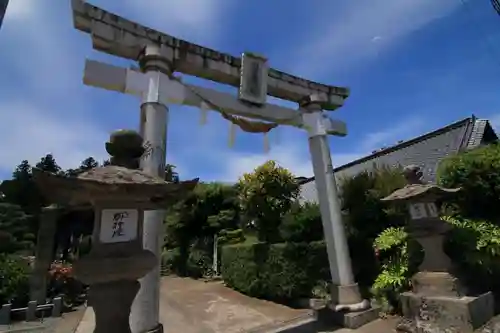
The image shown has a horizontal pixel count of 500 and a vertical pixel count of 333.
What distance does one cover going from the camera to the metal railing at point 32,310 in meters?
7.61

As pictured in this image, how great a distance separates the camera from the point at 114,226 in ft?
10.5

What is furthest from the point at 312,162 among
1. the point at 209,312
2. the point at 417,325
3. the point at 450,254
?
the point at 209,312

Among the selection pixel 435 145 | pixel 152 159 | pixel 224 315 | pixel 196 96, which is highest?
pixel 435 145

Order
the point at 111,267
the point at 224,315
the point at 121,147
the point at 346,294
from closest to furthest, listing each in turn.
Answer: the point at 111,267 → the point at 121,147 → the point at 346,294 → the point at 224,315

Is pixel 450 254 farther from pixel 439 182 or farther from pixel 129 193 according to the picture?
pixel 129 193

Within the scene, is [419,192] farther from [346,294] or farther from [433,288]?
[346,294]

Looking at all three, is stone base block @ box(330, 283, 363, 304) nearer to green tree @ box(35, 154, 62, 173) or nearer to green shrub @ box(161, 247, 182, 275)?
green shrub @ box(161, 247, 182, 275)

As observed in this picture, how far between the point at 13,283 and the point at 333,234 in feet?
30.2

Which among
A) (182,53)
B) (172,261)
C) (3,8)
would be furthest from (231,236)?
(3,8)

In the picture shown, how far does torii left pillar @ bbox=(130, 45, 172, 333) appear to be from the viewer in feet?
14.6

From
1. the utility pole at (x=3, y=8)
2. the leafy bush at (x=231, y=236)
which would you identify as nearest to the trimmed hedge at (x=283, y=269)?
the leafy bush at (x=231, y=236)

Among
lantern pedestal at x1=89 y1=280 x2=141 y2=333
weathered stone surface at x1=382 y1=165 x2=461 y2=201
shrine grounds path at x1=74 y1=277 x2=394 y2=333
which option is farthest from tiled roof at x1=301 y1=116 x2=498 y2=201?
lantern pedestal at x1=89 y1=280 x2=141 y2=333

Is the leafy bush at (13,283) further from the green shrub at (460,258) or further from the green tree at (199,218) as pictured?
the green shrub at (460,258)

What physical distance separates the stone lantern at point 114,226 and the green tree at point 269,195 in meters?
6.08
